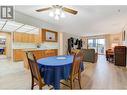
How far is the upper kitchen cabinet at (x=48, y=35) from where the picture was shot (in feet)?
21.2

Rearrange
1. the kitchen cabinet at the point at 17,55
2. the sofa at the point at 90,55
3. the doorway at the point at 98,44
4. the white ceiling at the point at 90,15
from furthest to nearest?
the doorway at the point at 98,44 → the kitchen cabinet at the point at 17,55 → the sofa at the point at 90,55 → the white ceiling at the point at 90,15

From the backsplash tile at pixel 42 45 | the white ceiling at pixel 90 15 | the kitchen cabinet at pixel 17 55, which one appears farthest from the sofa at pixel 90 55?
the kitchen cabinet at pixel 17 55

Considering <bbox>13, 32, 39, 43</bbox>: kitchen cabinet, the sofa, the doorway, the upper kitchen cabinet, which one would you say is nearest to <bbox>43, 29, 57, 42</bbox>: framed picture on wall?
the upper kitchen cabinet

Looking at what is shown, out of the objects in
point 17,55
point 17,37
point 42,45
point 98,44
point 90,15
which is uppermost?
point 90,15

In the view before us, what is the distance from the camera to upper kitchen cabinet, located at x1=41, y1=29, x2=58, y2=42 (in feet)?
21.2

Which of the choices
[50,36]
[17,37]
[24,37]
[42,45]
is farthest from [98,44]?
[17,37]

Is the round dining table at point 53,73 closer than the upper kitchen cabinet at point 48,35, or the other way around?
the round dining table at point 53,73

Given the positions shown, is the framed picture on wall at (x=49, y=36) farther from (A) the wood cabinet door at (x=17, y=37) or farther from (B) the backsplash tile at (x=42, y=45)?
(A) the wood cabinet door at (x=17, y=37)

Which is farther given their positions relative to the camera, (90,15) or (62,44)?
(62,44)

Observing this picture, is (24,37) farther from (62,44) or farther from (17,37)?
(62,44)

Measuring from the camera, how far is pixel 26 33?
8.44 m

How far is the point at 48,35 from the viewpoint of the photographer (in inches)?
273
